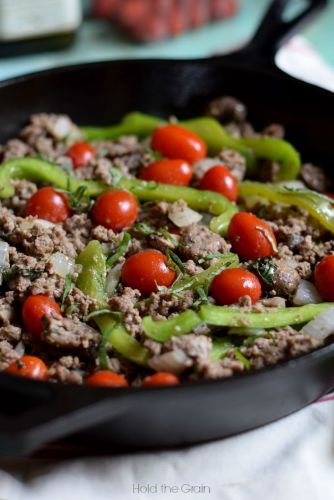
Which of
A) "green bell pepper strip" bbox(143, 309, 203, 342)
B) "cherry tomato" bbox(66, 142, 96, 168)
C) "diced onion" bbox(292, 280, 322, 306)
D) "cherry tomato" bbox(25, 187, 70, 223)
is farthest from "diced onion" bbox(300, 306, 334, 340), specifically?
"cherry tomato" bbox(66, 142, 96, 168)

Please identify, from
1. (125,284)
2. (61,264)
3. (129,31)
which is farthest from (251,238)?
(129,31)

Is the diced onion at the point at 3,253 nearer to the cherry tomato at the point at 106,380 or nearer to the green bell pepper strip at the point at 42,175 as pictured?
the green bell pepper strip at the point at 42,175

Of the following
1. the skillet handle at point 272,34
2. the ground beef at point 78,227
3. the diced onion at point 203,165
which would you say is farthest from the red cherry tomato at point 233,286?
the skillet handle at point 272,34

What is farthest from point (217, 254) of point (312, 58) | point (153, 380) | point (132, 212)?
point (312, 58)

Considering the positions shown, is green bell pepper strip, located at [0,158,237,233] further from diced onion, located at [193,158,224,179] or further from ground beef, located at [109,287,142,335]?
ground beef, located at [109,287,142,335]

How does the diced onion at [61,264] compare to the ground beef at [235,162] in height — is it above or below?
below
